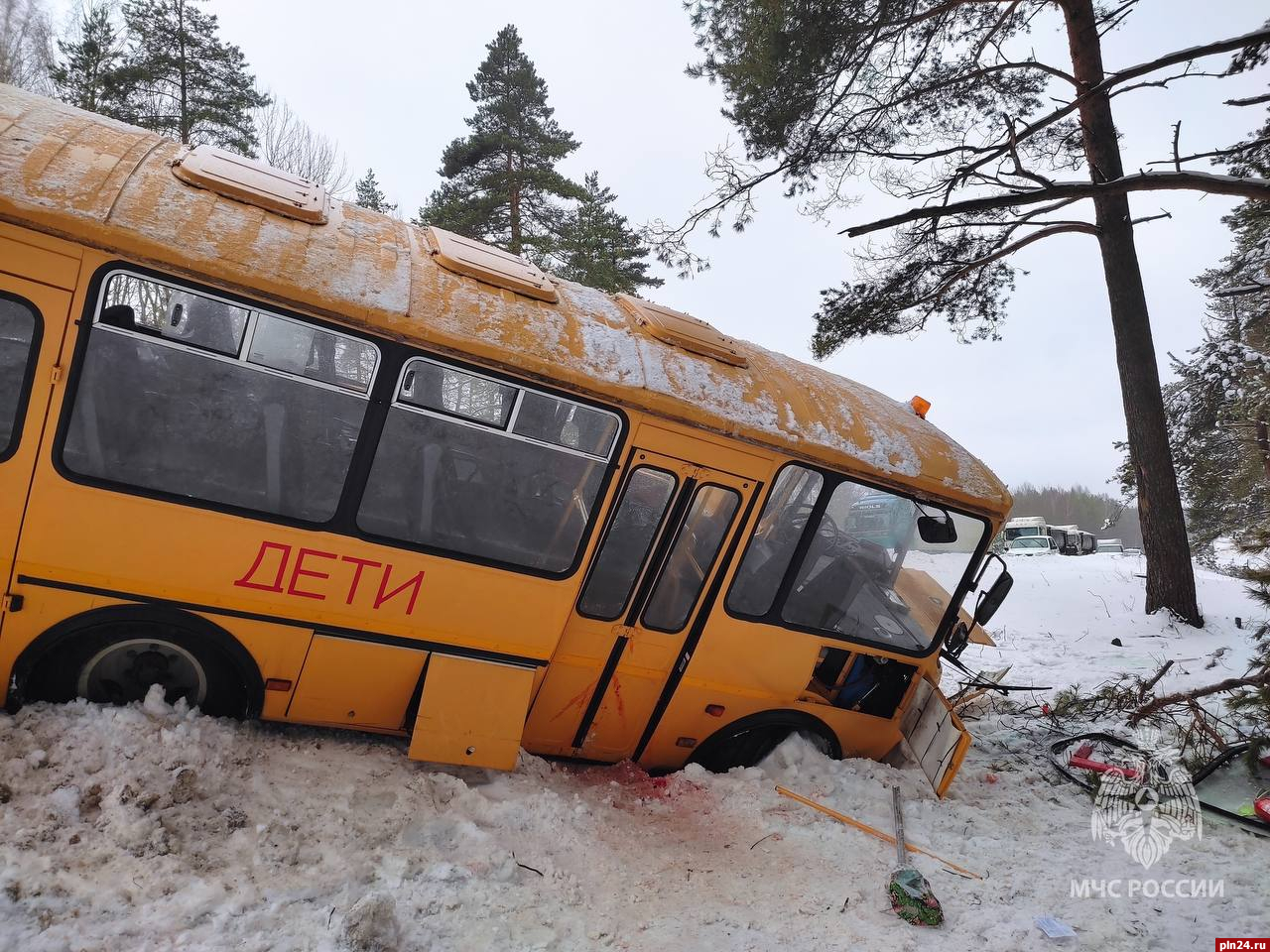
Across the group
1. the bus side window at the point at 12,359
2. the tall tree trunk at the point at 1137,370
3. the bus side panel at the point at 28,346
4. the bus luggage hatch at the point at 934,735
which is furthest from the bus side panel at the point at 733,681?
the tall tree trunk at the point at 1137,370

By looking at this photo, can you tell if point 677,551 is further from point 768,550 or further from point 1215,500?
point 1215,500

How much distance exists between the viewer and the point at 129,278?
311 centimetres

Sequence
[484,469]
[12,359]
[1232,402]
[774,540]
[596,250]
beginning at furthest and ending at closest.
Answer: [596,250] → [1232,402] → [774,540] → [484,469] → [12,359]

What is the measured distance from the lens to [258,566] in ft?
11.5

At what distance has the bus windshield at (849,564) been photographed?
176 inches

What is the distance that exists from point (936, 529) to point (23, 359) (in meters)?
5.11

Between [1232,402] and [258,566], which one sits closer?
[258,566]

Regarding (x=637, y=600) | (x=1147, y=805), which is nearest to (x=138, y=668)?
(x=637, y=600)

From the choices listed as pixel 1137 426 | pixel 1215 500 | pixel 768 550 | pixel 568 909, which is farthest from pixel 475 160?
pixel 1215 500

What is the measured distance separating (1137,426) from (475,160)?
53.8 feet

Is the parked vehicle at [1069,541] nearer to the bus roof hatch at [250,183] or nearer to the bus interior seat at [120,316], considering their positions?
the bus roof hatch at [250,183]

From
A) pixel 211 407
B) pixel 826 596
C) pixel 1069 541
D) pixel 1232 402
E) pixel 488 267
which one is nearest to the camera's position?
pixel 211 407

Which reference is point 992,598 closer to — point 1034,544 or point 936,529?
point 936,529

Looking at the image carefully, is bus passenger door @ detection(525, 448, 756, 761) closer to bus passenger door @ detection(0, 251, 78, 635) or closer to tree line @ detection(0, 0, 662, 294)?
bus passenger door @ detection(0, 251, 78, 635)
